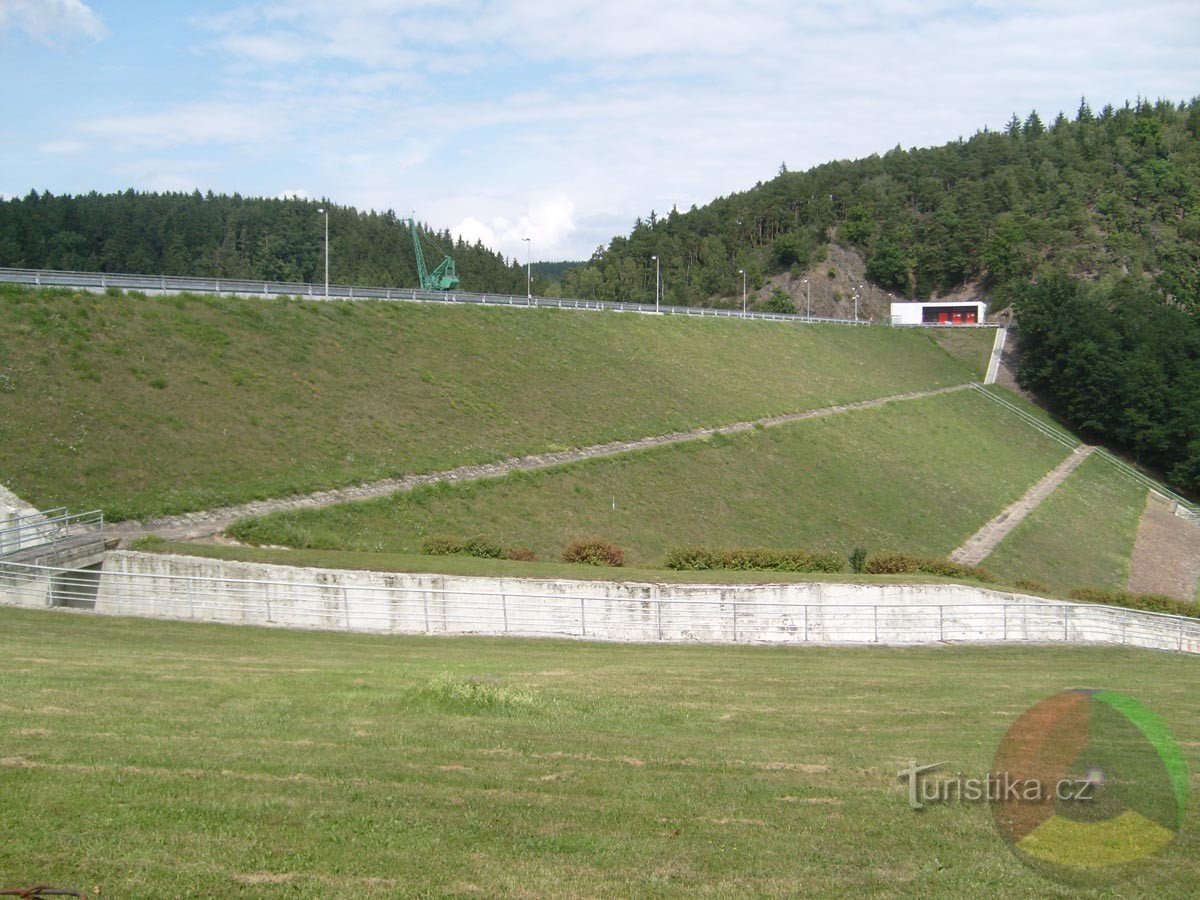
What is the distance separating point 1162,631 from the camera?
28.4m

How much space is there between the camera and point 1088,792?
9.48 m

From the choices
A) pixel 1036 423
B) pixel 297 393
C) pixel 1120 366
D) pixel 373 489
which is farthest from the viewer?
pixel 1120 366

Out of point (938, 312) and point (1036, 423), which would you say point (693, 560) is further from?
point (938, 312)

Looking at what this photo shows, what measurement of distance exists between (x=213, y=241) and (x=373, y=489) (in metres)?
101

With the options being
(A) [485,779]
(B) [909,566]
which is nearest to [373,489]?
(B) [909,566]

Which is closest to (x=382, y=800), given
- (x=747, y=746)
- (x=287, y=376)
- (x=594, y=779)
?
(x=594, y=779)

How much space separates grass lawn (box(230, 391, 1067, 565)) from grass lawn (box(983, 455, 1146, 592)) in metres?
2.30

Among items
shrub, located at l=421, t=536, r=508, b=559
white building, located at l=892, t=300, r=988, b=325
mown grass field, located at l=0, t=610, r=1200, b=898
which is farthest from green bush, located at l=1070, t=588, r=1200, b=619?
white building, located at l=892, t=300, r=988, b=325

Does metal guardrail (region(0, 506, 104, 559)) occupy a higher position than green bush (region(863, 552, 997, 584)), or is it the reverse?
metal guardrail (region(0, 506, 104, 559))

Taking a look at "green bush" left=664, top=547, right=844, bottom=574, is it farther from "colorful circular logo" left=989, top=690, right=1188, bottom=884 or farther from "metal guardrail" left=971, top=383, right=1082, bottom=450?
"metal guardrail" left=971, top=383, right=1082, bottom=450

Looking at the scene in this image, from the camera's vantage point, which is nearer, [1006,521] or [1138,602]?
[1138,602]

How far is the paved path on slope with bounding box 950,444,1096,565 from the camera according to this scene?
44.2 metres

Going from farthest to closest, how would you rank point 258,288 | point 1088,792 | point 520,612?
point 258,288 < point 520,612 < point 1088,792

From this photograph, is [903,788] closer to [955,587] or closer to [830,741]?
[830,741]
